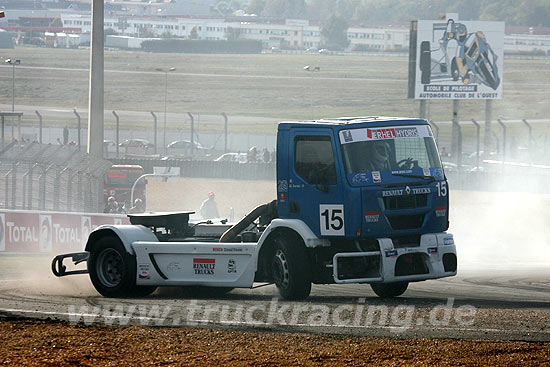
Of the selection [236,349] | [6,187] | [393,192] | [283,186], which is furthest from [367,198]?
[6,187]

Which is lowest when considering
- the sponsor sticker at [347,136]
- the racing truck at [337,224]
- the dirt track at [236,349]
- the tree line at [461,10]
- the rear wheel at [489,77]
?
the dirt track at [236,349]

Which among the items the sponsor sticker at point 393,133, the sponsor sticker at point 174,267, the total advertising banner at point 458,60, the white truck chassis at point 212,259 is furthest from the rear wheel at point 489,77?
the sponsor sticker at point 174,267

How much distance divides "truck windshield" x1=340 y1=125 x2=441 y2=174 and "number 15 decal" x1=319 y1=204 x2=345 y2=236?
499 millimetres

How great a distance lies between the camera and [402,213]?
12.0 meters

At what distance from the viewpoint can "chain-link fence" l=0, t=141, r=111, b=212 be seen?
27.8m

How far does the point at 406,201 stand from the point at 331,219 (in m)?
1.02

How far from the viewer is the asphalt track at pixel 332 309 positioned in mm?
9797

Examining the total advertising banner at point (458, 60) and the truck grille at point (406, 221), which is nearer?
the truck grille at point (406, 221)

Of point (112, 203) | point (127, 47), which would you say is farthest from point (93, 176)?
point (127, 47)

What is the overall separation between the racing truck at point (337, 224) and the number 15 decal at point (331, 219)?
0.04 ft

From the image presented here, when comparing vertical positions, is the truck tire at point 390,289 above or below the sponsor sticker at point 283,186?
below

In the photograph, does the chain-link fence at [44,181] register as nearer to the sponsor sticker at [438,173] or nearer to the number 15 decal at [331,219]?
the number 15 decal at [331,219]

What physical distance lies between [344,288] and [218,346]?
575 cm

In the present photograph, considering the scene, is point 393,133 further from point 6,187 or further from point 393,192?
point 6,187
